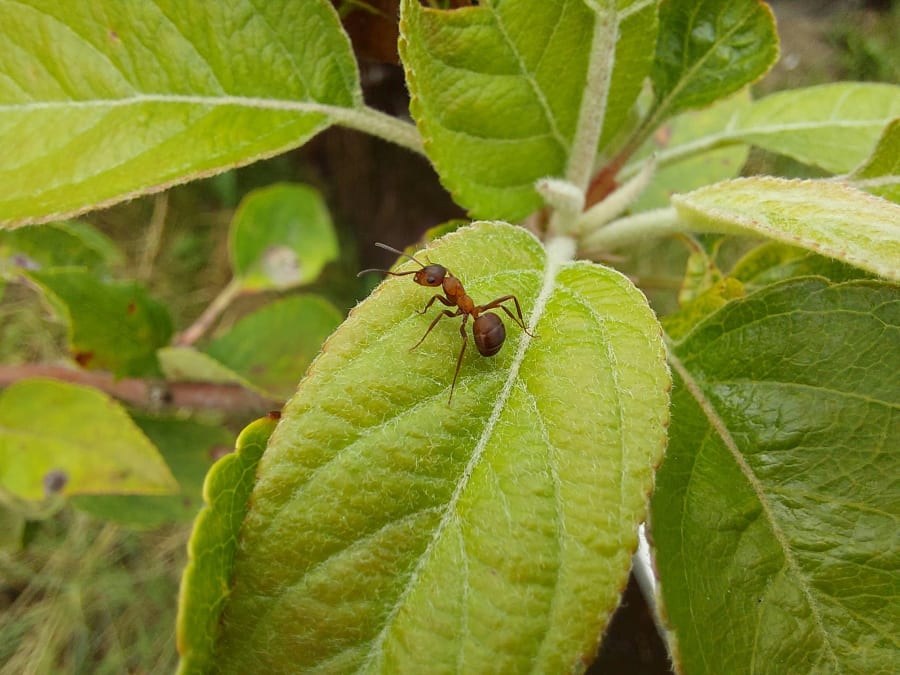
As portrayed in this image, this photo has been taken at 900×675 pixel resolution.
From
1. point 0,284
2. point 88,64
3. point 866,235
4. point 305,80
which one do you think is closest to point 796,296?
point 866,235

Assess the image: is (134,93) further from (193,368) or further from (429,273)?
(193,368)

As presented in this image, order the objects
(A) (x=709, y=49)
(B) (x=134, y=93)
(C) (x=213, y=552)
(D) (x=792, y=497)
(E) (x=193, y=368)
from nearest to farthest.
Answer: (C) (x=213, y=552) → (D) (x=792, y=497) → (B) (x=134, y=93) → (A) (x=709, y=49) → (E) (x=193, y=368)

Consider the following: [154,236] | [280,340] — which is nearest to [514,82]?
[280,340]

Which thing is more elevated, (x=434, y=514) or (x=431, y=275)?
(x=431, y=275)

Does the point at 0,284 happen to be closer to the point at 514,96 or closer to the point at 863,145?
the point at 514,96

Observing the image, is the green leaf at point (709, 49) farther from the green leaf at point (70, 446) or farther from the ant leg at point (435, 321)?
the green leaf at point (70, 446)

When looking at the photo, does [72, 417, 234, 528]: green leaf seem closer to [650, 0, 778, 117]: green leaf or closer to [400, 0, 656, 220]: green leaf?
[400, 0, 656, 220]: green leaf
